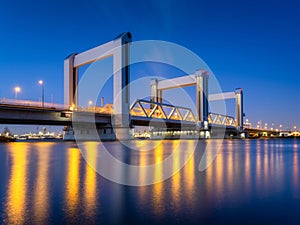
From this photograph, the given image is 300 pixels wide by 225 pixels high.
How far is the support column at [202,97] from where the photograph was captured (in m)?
82.4

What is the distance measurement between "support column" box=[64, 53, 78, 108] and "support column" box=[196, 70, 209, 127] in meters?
39.3

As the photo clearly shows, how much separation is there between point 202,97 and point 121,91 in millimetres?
40981

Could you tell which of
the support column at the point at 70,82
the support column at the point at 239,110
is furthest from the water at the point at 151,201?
the support column at the point at 239,110

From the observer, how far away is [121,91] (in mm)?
48062

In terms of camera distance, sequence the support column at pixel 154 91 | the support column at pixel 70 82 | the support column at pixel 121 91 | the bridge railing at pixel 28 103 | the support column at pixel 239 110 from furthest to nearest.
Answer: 1. the support column at pixel 239 110
2. the support column at pixel 154 91
3. the support column at pixel 70 82
4. the support column at pixel 121 91
5. the bridge railing at pixel 28 103

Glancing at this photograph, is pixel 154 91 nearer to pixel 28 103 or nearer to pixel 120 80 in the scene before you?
pixel 120 80

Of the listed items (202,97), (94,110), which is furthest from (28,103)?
→ (202,97)

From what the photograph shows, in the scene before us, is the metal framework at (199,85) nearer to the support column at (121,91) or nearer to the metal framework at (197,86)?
the metal framework at (197,86)

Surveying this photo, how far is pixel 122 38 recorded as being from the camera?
164 ft

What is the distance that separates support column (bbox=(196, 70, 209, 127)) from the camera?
82438mm

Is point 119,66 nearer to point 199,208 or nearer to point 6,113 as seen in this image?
point 6,113

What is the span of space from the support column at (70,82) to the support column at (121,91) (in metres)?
14.8

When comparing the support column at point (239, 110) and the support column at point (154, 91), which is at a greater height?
the support column at point (154, 91)

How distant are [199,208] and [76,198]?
2.82 meters
